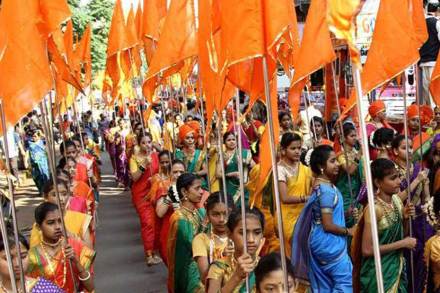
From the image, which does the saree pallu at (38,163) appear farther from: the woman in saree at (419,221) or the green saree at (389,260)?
the green saree at (389,260)

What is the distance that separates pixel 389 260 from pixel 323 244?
0.47 m

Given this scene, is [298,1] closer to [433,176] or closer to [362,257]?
[433,176]

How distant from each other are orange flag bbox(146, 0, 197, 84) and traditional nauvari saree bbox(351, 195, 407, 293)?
1782mm

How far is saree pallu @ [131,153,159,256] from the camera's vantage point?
8.05 m

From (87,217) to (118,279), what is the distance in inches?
94.3

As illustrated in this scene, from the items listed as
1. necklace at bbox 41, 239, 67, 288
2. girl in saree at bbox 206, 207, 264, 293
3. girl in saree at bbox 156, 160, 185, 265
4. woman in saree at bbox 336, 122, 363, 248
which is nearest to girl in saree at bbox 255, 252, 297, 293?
girl in saree at bbox 206, 207, 264, 293

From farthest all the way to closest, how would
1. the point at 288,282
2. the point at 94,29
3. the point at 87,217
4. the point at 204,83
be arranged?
the point at 94,29 → the point at 87,217 → the point at 204,83 → the point at 288,282

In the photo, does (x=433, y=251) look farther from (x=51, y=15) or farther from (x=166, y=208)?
(x=166, y=208)

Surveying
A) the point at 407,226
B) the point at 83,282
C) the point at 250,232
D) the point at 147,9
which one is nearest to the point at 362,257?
the point at 407,226

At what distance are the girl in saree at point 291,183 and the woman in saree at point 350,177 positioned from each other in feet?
1.81

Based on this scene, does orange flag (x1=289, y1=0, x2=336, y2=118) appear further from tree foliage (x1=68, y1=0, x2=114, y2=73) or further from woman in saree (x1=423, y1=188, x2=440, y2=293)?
tree foliage (x1=68, y1=0, x2=114, y2=73)

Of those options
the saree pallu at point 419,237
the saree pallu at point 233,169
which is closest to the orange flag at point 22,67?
the saree pallu at point 419,237

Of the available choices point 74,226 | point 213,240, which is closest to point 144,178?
point 74,226

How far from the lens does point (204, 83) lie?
4.38m
